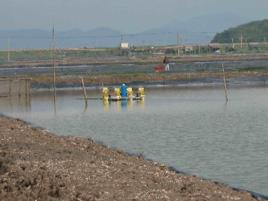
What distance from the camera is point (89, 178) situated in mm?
16203

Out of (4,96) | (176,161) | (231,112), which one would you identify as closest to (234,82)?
(4,96)

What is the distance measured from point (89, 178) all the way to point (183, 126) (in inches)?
677

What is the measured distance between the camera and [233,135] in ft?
95.3

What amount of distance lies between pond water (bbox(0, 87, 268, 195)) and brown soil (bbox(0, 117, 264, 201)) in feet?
5.27

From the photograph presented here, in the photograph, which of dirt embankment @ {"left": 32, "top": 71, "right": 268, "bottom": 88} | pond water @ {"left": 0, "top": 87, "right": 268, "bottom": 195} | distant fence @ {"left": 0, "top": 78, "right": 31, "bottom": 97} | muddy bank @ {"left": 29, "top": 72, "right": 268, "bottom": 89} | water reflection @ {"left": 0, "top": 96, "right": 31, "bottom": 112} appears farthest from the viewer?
dirt embankment @ {"left": 32, "top": 71, "right": 268, "bottom": 88}

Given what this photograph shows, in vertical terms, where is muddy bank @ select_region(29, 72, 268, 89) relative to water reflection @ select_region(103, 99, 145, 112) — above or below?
below

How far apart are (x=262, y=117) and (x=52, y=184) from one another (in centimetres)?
2226

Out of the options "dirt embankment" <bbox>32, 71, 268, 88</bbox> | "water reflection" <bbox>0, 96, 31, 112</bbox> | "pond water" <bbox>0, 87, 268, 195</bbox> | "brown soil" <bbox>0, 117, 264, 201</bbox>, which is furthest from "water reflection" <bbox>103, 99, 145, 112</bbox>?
"dirt embankment" <bbox>32, 71, 268, 88</bbox>

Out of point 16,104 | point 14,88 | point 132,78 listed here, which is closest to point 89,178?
point 16,104

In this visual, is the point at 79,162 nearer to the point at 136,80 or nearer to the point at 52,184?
the point at 52,184

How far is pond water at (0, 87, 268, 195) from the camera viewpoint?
21.6 meters

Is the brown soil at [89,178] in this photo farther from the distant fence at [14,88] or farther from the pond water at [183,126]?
the distant fence at [14,88]

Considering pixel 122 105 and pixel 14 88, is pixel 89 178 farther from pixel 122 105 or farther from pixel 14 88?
pixel 14 88

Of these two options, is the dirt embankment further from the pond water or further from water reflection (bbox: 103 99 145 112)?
water reflection (bbox: 103 99 145 112)
